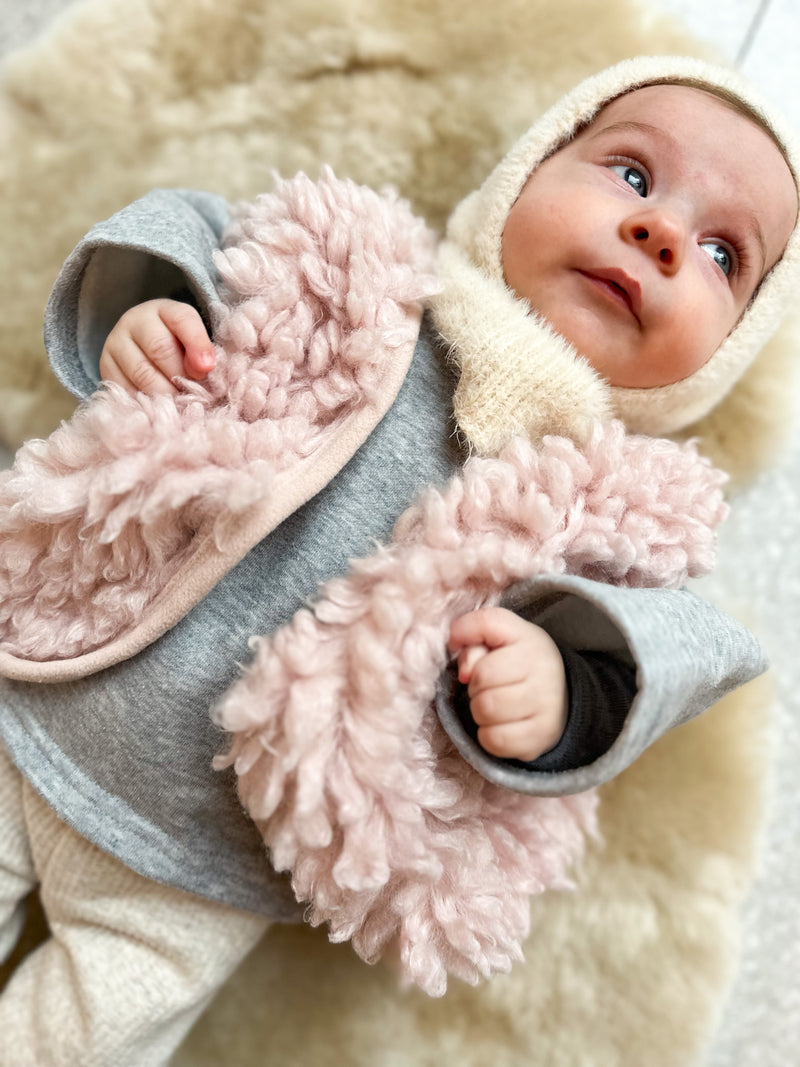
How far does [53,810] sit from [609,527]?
1.96 feet

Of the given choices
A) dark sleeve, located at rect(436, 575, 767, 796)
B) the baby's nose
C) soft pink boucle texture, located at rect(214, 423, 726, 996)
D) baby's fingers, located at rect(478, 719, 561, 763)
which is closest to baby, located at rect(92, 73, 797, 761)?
the baby's nose

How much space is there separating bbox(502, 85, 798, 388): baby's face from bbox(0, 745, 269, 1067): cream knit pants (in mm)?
692

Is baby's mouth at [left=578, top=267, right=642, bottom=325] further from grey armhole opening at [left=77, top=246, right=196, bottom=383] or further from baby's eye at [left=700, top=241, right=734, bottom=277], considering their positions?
grey armhole opening at [left=77, top=246, right=196, bottom=383]

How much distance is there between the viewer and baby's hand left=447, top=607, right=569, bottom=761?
2.01ft

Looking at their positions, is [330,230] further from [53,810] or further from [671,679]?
[53,810]

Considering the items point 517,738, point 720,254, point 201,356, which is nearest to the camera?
point 517,738

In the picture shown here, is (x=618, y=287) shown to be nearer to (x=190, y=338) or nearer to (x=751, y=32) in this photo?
(x=190, y=338)

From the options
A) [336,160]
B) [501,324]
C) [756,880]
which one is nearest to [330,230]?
[501,324]

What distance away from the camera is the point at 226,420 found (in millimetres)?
699

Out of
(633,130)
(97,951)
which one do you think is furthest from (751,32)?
(97,951)

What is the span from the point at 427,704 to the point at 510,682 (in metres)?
0.09

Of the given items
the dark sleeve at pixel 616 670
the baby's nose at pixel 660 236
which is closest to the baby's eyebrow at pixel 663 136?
the baby's nose at pixel 660 236

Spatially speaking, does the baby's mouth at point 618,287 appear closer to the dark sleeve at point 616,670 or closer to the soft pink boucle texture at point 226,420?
the soft pink boucle texture at point 226,420

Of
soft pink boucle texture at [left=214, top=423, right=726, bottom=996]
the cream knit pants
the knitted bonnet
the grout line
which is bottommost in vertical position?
the cream knit pants
